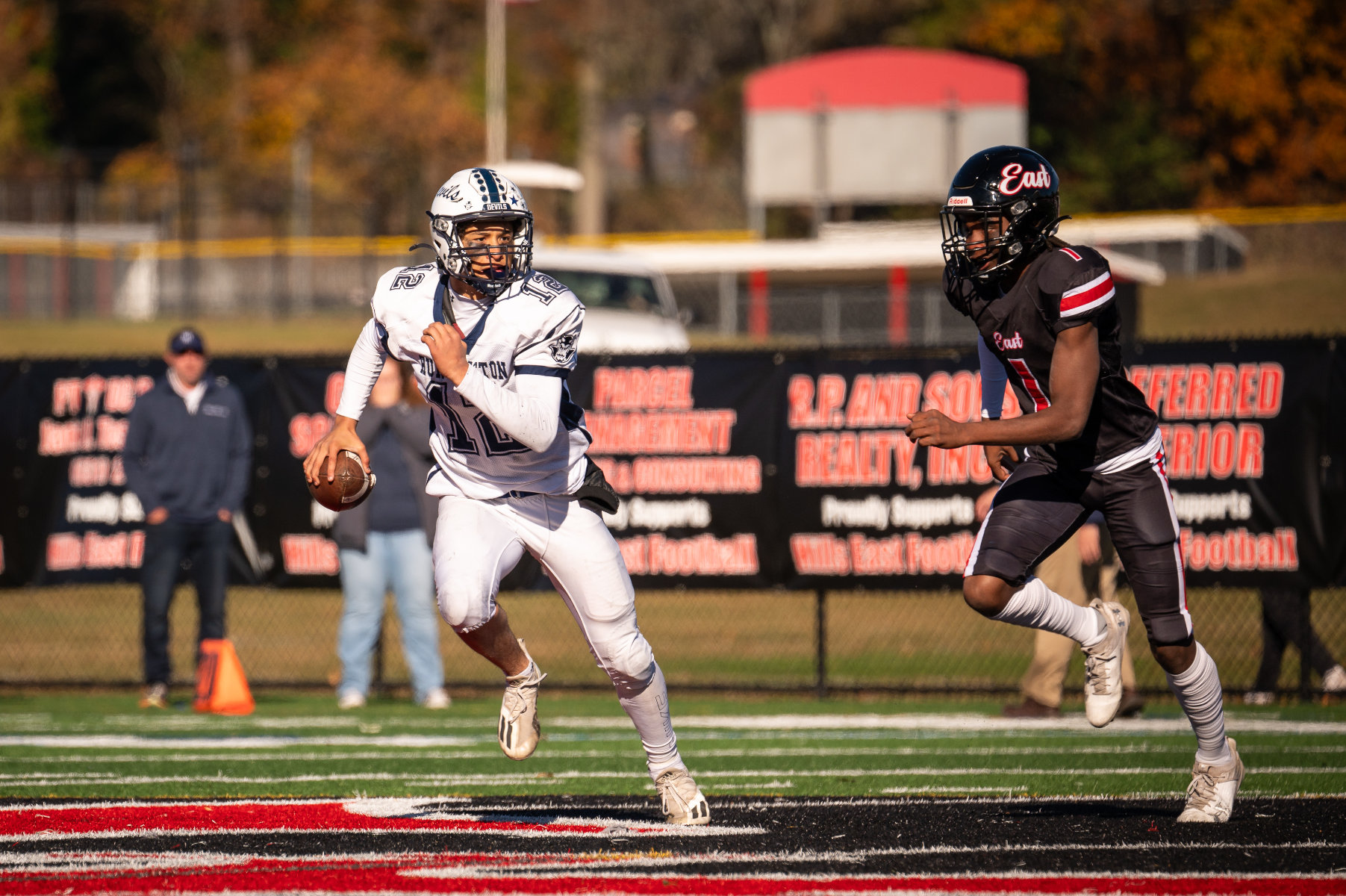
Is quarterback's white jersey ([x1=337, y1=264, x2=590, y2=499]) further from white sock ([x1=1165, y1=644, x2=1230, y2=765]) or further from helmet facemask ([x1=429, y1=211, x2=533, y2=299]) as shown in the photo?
white sock ([x1=1165, y1=644, x2=1230, y2=765])

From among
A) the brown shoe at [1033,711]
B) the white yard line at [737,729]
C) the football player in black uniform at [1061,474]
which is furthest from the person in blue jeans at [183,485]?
the football player in black uniform at [1061,474]

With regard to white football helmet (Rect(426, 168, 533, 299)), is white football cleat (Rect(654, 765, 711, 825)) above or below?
below

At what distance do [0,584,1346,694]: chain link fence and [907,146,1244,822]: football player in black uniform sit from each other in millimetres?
5098

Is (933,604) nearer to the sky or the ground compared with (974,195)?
nearer to the ground

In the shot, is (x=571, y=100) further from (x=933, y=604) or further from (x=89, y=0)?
(x=933, y=604)

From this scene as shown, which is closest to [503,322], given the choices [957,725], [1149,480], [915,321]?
[1149,480]

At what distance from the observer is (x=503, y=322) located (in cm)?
559

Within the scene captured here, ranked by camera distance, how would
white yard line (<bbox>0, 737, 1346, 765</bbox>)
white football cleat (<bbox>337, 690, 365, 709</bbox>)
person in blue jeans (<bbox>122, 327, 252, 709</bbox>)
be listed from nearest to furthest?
white yard line (<bbox>0, 737, 1346, 765</bbox>) → white football cleat (<bbox>337, 690, 365, 709</bbox>) → person in blue jeans (<bbox>122, 327, 252, 709</bbox>)

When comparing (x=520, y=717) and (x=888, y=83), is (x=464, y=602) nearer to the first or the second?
(x=520, y=717)

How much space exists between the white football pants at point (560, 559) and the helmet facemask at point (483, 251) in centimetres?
77

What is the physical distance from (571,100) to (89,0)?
1322 cm

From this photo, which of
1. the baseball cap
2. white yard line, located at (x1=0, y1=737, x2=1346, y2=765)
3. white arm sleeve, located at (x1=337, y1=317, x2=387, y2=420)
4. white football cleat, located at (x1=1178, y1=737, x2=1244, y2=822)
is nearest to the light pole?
the baseball cap

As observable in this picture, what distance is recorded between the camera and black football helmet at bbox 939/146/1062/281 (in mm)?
5715

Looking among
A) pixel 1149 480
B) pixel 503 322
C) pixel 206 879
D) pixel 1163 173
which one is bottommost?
pixel 206 879
